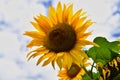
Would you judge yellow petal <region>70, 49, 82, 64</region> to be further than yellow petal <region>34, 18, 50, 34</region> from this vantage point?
No

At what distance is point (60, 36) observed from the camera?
188 centimetres

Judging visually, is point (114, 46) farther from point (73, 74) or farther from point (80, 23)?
point (73, 74)

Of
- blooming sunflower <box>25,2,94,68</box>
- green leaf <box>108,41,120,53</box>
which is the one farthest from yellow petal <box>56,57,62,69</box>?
green leaf <box>108,41,120,53</box>

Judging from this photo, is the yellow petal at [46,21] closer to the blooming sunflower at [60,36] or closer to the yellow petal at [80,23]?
the blooming sunflower at [60,36]

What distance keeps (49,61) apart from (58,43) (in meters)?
0.22

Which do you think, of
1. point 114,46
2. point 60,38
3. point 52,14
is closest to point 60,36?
point 60,38

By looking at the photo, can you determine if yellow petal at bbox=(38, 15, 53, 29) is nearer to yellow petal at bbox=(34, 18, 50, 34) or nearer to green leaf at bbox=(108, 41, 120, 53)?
yellow petal at bbox=(34, 18, 50, 34)

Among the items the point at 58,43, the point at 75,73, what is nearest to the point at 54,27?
the point at 58,43

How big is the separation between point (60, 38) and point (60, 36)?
0.03 metres

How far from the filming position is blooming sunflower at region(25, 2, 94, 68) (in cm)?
165

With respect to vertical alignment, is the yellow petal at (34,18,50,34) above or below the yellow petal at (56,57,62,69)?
above

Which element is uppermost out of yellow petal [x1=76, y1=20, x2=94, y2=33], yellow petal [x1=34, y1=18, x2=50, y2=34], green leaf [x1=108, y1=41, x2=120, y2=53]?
yellow petal [x1=34, y1=18, x2=50, y2=34]

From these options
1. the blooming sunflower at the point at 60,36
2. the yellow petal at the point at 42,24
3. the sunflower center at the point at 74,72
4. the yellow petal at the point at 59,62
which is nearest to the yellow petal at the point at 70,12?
the blooming sunflower at the point at 60,36

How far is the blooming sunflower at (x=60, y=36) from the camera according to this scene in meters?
1.65
